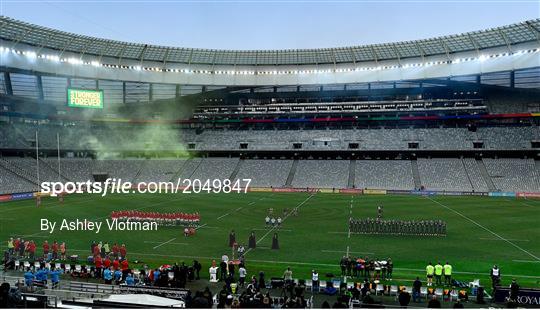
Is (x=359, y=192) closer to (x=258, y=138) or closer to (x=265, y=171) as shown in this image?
(x=265, y=171)

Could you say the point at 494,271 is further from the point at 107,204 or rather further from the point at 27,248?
the point at 107,204

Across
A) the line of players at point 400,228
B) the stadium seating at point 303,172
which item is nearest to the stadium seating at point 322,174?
the stadium seating at point 303,172

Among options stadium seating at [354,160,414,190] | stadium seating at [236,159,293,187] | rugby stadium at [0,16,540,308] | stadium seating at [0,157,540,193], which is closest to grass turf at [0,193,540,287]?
rugby stadium at [0,16,540,308]

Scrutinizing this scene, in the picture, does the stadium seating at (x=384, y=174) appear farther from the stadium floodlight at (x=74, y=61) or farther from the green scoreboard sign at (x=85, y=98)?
the stadium floodlight at (x=74, y=61)

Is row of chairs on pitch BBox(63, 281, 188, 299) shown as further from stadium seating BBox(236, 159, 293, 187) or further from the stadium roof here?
stadium seating BBox(236, 159, 293, 187)

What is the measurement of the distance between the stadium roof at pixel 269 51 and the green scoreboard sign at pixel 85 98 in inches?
277

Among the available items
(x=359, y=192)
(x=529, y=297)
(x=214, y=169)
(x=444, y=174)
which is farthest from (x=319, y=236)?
(x=214, y=169)

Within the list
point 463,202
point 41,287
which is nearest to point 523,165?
point 463,202

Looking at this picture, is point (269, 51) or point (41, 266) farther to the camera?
point (269, 51)

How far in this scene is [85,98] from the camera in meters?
65.5

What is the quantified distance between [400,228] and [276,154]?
51.5m

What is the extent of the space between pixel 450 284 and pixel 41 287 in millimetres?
17025

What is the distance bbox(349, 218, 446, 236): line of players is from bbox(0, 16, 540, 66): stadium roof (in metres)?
42.7

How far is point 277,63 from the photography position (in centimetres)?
8000
